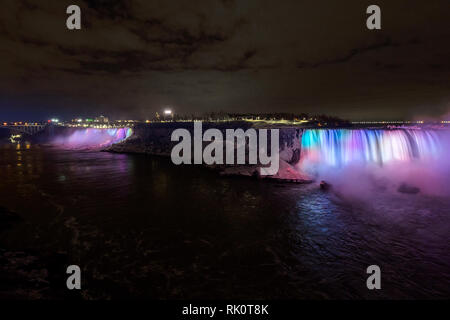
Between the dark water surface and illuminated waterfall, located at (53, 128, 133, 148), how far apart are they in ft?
186

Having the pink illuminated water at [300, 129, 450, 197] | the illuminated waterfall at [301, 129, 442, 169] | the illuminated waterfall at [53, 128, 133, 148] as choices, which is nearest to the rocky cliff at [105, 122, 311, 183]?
the pink illuminated water at [300, 129, 450, 197]

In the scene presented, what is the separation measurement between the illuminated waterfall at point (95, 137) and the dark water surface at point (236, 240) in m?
56.7

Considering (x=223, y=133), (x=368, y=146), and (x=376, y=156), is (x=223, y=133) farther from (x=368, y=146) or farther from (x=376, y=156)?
(x=376, y=156)

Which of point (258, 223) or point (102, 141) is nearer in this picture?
point (258, 223)

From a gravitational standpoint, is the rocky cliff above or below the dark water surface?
above

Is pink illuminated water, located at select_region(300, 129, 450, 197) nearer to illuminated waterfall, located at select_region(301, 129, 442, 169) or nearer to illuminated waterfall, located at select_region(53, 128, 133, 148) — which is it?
illuminated waterfall, located at select_region(301, 129, 442, 169)

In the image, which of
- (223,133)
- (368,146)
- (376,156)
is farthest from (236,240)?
(223,133)

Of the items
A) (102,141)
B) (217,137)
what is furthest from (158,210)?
(102,141)

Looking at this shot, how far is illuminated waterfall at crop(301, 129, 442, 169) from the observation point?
3005 cm

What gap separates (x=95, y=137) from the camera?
85.4 meters

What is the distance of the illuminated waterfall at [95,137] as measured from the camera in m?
76.3
